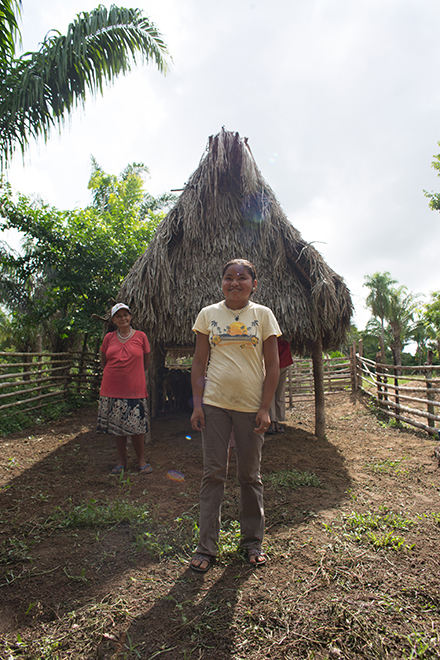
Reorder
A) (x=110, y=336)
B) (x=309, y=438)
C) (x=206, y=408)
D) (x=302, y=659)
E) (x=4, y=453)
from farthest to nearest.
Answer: (x=309, y=438) → (x=4, y=453) → (x=110, y=336) → (x=206, y=408) → (x=302, y=659)

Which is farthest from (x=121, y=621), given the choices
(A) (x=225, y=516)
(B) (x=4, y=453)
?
(B) (x=4, y=453)

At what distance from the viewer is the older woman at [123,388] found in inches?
147

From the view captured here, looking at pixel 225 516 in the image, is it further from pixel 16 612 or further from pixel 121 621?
pixel 16 612

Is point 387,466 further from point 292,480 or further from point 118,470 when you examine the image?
point 118,470

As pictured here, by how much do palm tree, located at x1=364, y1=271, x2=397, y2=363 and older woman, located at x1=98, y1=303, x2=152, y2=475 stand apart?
93.7 ft

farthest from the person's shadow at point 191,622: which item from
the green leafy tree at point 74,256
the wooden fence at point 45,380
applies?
the green leafy tree at point 74,256

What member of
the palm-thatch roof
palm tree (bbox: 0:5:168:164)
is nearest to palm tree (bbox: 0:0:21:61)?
palm tree (bbox: 0:5:168:164)

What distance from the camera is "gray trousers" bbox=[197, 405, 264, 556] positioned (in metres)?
2.11

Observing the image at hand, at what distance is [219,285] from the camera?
542 centimetres

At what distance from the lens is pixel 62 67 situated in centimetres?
553

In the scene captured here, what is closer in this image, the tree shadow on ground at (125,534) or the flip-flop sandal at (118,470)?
the tree shadow on ground at (125,534)

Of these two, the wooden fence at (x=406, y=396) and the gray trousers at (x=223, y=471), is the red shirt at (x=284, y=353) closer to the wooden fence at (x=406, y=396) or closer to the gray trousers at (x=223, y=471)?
the wooden fence at (x=406, y=396)

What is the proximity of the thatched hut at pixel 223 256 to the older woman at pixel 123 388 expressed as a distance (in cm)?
150

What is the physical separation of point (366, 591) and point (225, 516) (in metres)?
1.22
